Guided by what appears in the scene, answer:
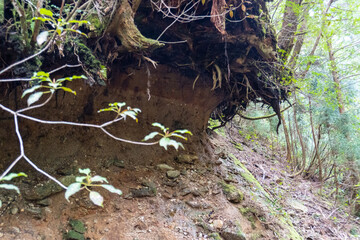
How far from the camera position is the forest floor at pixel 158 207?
2.14m

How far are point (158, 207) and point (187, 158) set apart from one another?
96 centimetres

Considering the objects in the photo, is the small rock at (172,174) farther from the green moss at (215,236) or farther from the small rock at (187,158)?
the green moss at (215,236)

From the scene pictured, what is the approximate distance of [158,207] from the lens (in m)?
2.79

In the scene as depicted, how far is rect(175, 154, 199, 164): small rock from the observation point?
11.4ft

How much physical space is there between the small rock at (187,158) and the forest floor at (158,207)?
13 millimetres

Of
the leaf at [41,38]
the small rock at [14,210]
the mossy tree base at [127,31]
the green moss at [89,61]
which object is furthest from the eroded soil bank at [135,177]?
the leaf at [41,38]

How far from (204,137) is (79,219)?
2428 mm

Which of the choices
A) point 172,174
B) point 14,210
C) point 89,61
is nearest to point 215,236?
point 172,174

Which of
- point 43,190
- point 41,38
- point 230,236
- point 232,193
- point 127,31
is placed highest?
point 127,31

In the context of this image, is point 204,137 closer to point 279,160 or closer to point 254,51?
point 254,51

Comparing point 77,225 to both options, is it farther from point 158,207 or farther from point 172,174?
point 172,174

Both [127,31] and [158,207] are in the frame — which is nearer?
[127,31]

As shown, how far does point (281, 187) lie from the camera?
641 centimetres

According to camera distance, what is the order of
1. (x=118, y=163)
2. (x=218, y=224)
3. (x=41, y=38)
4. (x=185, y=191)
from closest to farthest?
1. (x=41, y=38)
2. (x=118, y=163)
3. (x=218, y=224)
4. (x=185, y=191)
